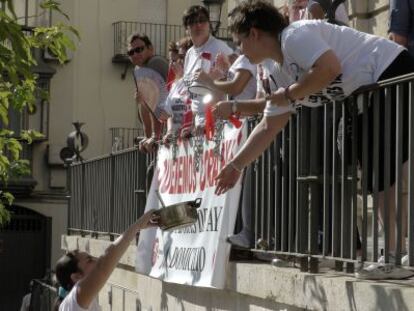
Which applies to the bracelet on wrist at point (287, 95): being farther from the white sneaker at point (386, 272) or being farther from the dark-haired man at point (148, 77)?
the dark-haired man at point (148, 77)

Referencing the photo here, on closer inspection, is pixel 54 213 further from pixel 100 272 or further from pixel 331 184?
pixel 331 184

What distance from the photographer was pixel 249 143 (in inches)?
250

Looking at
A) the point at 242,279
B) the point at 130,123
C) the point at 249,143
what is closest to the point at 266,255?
the point at 242,279

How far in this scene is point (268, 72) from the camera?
21.9 ft

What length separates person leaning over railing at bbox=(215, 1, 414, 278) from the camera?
5.97m

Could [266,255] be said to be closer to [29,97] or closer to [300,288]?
[300,288]

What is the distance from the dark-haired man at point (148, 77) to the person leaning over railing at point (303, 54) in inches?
173

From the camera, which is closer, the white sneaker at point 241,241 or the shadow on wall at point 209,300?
the shadow on wall at point 209,300

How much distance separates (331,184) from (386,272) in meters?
0.97

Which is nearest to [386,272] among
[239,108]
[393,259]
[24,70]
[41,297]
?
[393,259]

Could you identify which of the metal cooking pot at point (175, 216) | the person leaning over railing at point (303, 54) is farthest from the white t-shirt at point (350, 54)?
the metal cooking pot at point (175, 216)

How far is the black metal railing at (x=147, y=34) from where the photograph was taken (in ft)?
118

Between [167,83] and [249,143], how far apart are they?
4.06m

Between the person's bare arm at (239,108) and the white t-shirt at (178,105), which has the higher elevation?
the white t-shirt at (178,105)
